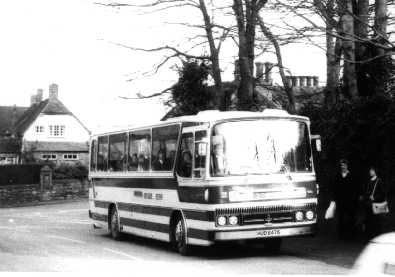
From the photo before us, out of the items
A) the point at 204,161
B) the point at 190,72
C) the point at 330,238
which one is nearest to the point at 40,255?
the point at 204,161

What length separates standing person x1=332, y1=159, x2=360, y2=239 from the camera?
1608 centimetres

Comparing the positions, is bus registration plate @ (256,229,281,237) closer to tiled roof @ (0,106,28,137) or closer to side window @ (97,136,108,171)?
side window @ (97,136,108,171)

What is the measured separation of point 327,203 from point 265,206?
5405 millimetres

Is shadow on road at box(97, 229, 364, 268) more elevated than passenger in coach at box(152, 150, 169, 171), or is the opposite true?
passenger in coach at box(152, 150, 169, 171)

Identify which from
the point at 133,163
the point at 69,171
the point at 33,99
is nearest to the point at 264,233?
the point at 133,163

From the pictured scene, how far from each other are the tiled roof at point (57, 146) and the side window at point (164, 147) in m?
60.3

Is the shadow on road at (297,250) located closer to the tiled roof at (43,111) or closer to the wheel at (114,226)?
the wheel at (114,226)

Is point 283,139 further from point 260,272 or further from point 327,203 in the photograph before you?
point 327,203

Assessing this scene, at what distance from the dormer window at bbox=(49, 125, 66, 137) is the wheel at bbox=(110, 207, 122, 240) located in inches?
2429

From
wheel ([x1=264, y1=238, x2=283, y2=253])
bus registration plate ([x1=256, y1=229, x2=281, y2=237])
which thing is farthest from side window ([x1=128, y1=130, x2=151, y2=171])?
bus registration plate ([x1=256, y1=229, x2=281, y2=237])

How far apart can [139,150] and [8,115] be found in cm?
7464

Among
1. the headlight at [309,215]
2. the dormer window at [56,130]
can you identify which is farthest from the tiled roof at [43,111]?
Result: the headlight at [309,215]

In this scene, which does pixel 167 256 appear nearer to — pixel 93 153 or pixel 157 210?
pixel 157 210

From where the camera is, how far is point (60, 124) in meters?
82.2
